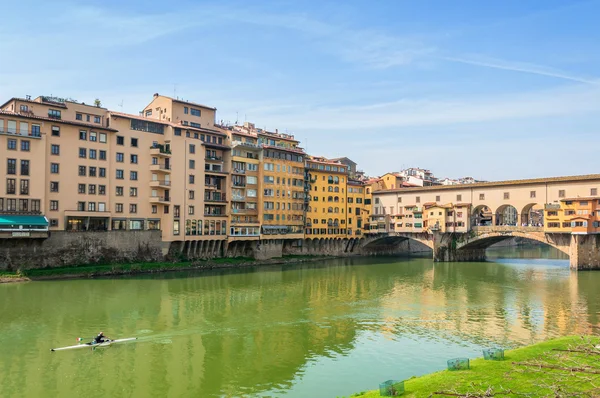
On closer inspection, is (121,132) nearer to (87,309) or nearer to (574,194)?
(87,309)

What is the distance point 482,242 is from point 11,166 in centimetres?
6369

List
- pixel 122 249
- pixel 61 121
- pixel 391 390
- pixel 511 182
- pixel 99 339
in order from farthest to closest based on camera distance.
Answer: pixel 511 182, pixel 122 249, pixel 61 121, pixel 99 339, pixel 391 390

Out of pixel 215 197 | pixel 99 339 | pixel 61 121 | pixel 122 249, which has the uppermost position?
pixel 61 121

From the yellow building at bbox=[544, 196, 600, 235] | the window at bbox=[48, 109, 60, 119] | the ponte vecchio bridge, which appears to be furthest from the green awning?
the yellow building at bbox=[544, 196, 600, 235]

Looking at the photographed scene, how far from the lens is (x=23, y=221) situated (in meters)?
49.0

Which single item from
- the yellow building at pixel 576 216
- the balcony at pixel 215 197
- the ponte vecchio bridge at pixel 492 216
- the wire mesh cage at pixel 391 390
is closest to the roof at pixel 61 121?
the balcony at pixel 215 197

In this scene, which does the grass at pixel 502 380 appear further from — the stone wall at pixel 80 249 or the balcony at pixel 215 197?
the balcony at pixel 215 197

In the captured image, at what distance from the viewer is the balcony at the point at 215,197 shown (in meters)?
A: 66.3

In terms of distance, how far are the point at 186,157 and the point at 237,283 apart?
1971 cm

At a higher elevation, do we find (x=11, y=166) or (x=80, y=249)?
(x=11, y=166)

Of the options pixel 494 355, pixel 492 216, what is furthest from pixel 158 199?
pixel 492 216

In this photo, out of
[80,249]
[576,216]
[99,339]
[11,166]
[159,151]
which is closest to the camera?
[99,339]

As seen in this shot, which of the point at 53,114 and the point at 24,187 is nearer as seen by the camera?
the point at 24,187

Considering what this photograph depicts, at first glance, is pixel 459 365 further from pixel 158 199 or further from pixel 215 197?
pixel 215 197
